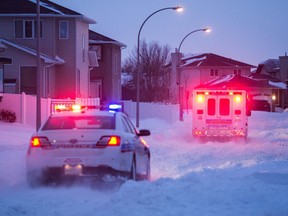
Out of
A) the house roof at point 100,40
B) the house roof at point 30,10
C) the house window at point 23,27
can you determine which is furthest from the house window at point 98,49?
the house window at point 23,27

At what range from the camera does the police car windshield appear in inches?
449

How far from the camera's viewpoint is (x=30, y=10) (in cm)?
4153

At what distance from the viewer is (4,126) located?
2822cm

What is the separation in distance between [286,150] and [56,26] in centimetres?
2359

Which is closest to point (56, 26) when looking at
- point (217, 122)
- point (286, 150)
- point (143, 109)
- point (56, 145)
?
point (143, 109)

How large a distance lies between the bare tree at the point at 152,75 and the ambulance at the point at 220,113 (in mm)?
47294

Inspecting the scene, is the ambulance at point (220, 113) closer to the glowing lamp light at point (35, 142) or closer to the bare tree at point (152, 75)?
the glowing lamp light at point (35, 142)

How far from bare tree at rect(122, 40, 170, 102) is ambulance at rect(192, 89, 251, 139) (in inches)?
1862

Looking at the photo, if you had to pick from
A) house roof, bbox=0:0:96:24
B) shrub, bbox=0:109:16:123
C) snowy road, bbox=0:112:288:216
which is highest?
house roof, bbox=0:0:96:24

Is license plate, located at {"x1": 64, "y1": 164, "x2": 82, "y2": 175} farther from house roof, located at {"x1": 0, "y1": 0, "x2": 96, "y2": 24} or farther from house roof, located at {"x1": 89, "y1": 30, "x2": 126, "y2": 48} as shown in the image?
house roof, located at {"x1": 89, "y1": 30, "x2": 126, "y2": 48}

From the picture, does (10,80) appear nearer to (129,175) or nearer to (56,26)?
(56,26)

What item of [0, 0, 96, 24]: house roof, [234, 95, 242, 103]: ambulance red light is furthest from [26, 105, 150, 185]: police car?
[0, 0, 96, 24]: house roof

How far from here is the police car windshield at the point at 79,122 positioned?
37.4 ft

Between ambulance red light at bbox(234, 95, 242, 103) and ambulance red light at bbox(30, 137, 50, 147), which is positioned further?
ambulance red light at bbox(234, 95, 242, 103)
